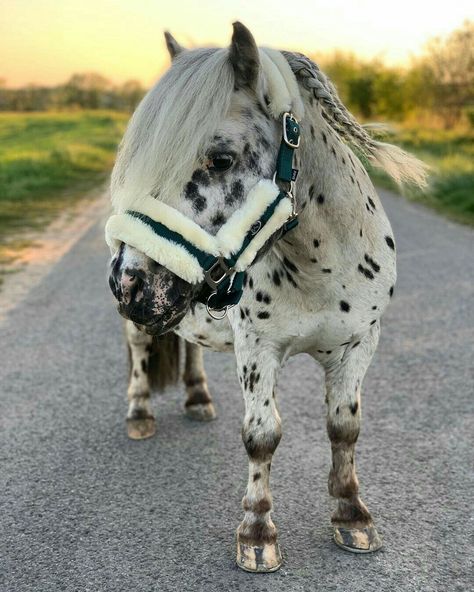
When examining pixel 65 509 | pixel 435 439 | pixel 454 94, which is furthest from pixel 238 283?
pixel 454 94

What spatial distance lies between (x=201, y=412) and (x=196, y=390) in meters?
0.15

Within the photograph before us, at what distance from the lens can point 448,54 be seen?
131ft

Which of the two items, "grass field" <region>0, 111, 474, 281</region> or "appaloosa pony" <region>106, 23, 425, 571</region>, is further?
"grass field" <region>0, 111, 474, 281</region>

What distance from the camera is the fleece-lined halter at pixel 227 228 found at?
2121mm

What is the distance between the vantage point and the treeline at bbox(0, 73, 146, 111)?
354 ft

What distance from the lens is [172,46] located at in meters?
2.59

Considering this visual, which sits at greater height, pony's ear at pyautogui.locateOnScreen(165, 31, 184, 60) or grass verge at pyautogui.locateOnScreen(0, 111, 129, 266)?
pony's ear at pyautogui.locateOnScreen(165, 31, 184, 60)

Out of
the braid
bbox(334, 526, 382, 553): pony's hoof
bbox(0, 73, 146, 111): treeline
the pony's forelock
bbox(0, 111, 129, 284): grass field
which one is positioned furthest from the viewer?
bbox(0, 73, 146, 111): treeline

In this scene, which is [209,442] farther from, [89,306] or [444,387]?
[89,306]

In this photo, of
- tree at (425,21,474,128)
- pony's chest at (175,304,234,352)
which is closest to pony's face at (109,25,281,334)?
pony's chest at (175,304,234,352)

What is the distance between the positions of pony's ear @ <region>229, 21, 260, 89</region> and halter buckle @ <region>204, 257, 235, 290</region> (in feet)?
1.92

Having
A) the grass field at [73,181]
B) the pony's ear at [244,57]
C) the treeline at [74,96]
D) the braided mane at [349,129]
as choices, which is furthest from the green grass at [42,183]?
the treeline at [74,96]

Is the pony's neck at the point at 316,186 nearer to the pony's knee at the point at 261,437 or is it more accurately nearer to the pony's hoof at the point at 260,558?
the pony's knee at the point at 261,437

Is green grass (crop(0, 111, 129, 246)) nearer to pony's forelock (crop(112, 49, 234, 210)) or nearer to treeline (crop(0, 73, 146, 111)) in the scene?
pony's forelock (crop(112, 49, 234, 210))
